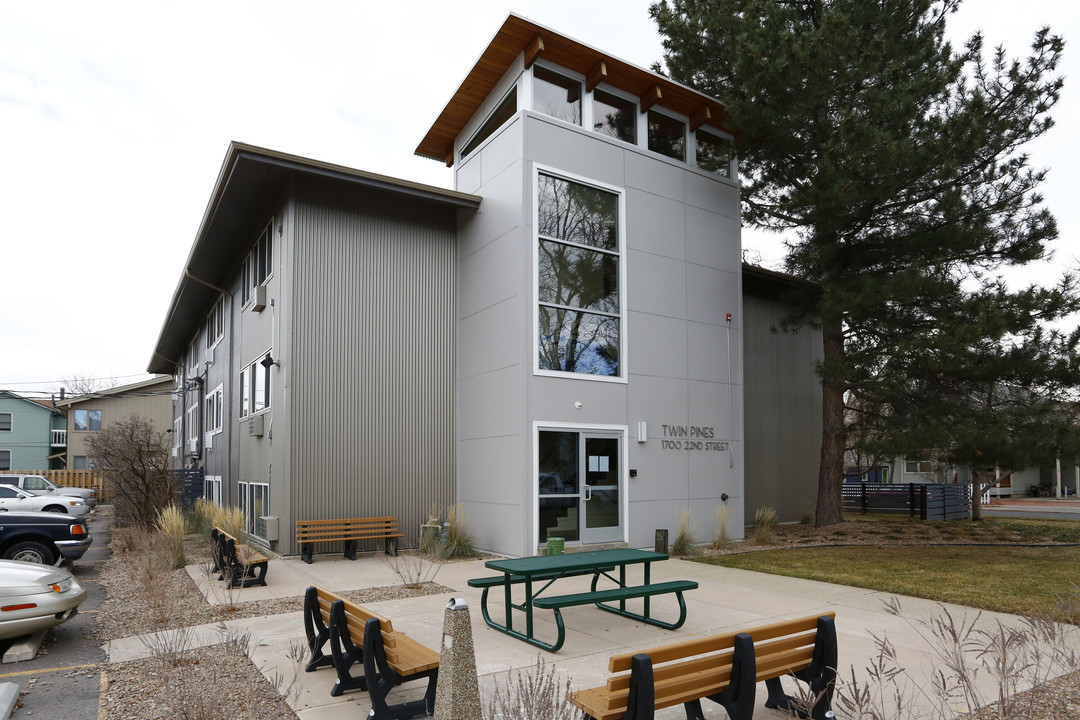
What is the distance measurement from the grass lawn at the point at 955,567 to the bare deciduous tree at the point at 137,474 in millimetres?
12633

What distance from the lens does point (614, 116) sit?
49.7ft

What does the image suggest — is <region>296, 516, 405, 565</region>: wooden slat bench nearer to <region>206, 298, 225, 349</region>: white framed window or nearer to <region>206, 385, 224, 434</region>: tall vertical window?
<region>206, 385, 224, 434</region>: tall vertical window

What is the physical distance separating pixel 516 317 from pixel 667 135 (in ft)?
19.1

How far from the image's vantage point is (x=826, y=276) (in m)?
16.7

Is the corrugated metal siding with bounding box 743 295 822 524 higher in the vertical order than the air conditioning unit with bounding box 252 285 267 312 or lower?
lower

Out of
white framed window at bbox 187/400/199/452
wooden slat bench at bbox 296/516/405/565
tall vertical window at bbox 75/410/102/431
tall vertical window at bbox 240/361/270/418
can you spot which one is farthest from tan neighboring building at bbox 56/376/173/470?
wooden slat bench at bbox 296/516/405/565

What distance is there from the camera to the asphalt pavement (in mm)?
5559

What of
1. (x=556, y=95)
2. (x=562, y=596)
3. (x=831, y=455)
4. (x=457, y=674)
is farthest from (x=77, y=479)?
(x=457, y=674)

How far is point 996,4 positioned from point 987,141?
291 centimetres

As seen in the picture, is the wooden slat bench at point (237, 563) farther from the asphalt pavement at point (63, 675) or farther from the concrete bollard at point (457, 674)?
the concrete bollard at point (457, 674)

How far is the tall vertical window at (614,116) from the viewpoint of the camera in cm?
1490

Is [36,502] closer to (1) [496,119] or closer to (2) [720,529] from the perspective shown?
(1) [496,119]

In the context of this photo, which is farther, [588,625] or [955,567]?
[955,567]

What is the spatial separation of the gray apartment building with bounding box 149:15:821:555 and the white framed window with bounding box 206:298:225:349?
19.0ft
